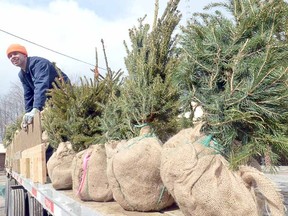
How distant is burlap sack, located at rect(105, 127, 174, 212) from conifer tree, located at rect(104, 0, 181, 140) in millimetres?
211

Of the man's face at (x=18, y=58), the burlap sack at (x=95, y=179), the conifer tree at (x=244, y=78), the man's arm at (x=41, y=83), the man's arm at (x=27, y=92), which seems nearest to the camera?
the conifer tree at (x=244, y=78)

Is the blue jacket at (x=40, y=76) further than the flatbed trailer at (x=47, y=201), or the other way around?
the blue jacket at (x=40, y=76)

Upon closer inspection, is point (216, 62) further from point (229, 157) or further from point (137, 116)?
point (137, 116)

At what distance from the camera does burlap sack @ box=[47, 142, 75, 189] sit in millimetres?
3154

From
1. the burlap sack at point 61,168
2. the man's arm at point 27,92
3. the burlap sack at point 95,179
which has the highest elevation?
the man's arm at point 27,92

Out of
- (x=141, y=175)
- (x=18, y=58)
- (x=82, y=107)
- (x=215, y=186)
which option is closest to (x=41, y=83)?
(x=18, y=58)

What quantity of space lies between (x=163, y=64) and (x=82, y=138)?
112 centimetres

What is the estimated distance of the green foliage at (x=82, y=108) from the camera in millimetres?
3057

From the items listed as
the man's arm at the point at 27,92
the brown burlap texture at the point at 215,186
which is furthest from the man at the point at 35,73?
the brown burlap texture at the point at 215,186

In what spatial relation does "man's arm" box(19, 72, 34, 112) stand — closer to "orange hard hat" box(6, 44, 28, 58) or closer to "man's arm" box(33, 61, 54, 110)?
"orange hard hat" box(6, 44, 28, 58)

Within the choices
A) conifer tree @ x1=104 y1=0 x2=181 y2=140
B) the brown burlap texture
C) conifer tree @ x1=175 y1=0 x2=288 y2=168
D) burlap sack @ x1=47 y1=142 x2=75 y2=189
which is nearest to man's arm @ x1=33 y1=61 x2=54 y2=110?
burlap sack @ x1=47 y1=142 x2=75 y2=189

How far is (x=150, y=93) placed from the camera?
203 cm

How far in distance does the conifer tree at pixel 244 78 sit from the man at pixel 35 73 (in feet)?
9.26

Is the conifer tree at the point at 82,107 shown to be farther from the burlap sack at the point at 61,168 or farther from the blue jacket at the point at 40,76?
the blue jacket at the point at 40,76
